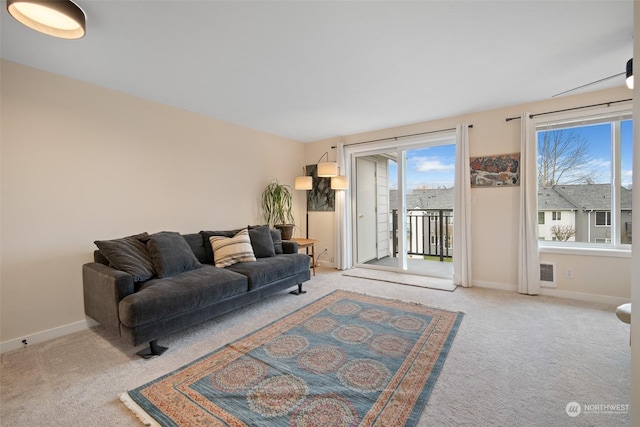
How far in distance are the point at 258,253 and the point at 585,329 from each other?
3.50m

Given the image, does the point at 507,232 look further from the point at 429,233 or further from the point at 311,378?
the point at 311,378

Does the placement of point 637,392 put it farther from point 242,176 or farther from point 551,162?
point 242,176

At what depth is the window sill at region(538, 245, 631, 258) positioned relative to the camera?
10.2 ft

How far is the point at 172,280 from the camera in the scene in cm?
253

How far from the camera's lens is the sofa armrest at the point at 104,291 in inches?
86.5

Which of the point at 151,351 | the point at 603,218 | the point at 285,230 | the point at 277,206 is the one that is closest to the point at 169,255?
the point at 151,351

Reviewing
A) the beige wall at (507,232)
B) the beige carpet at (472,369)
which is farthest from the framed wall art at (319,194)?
the beige carpet at (472,369)

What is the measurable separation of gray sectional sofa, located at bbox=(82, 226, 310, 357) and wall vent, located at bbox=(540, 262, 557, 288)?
306 centimetres

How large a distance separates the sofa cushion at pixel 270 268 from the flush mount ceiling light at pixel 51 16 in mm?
2304

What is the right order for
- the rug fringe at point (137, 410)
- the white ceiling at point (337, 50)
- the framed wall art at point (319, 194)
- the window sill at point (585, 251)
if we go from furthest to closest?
the framed wall art at point (319, 194) → the window sill at point (585, 251) → the white ceiling at point (337, 50) → the rug fringe at point (137, 410)

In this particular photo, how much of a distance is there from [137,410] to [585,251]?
4.59 m

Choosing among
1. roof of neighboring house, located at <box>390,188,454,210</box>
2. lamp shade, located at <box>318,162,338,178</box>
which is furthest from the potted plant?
roof of neighboring house, located at <box>390,188,454,210</box>

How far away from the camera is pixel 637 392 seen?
87 centimetres

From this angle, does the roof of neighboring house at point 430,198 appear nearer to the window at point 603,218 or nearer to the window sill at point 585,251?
the window sill at point 585,251
